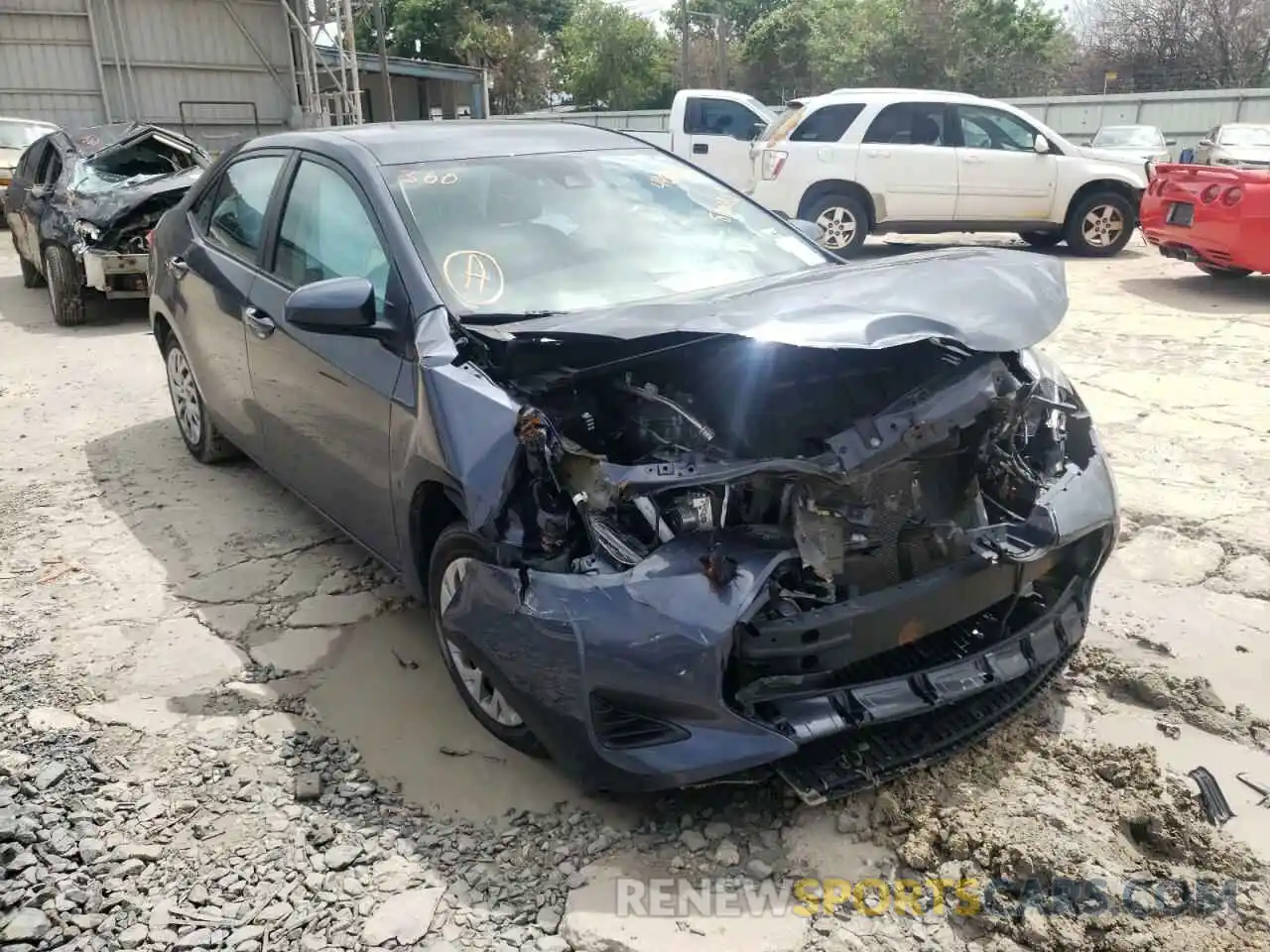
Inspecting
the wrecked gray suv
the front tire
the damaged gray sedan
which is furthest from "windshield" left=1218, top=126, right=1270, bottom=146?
the front tire

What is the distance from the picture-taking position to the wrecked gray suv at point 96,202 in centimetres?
865

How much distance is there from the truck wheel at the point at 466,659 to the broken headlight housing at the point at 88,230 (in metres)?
7.18

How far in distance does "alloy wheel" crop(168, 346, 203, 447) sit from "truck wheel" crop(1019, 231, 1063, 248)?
32.9 ft

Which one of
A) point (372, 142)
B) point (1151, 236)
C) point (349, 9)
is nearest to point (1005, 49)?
point (349, 9)

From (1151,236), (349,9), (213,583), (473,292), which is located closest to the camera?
(473,292)

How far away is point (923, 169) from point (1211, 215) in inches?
128

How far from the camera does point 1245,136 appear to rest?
51.9 ft

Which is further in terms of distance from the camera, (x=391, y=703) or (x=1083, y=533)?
(x=391, y=703)

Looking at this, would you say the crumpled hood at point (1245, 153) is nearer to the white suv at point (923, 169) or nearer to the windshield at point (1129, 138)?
the windshield at point (1129, 138)

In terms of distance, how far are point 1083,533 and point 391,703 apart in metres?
2.15

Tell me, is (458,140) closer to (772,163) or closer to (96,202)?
(96,202)

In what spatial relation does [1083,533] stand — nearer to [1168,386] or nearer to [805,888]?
[805,888]

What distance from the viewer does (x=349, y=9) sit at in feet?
68.2

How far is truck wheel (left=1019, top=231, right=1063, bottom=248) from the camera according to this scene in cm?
1215
